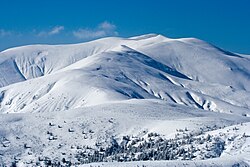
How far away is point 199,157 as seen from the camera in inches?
3216

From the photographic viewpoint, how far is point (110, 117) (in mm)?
116750

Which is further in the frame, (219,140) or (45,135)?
(45,135)

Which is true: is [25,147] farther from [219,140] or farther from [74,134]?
[219,140]

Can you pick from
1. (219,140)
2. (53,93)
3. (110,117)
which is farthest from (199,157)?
(53,93)

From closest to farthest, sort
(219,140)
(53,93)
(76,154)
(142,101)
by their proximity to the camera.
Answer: (219,140), (76,154), (142,101), (53,93)

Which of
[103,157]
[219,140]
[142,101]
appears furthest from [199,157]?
[142,101]

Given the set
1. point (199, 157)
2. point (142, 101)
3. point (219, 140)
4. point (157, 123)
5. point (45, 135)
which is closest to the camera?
point (199, 157)

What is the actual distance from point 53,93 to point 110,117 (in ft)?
262

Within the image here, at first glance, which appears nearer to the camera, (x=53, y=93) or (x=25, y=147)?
(x=25, y=147)

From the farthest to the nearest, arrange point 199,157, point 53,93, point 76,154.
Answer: point 53,93 → point 76,154 → point 199,157

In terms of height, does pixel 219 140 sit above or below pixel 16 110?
below

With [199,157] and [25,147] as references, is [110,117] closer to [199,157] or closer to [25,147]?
[25,147]

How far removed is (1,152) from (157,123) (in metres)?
32.3

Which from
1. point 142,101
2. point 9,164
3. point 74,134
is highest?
point 142,101
